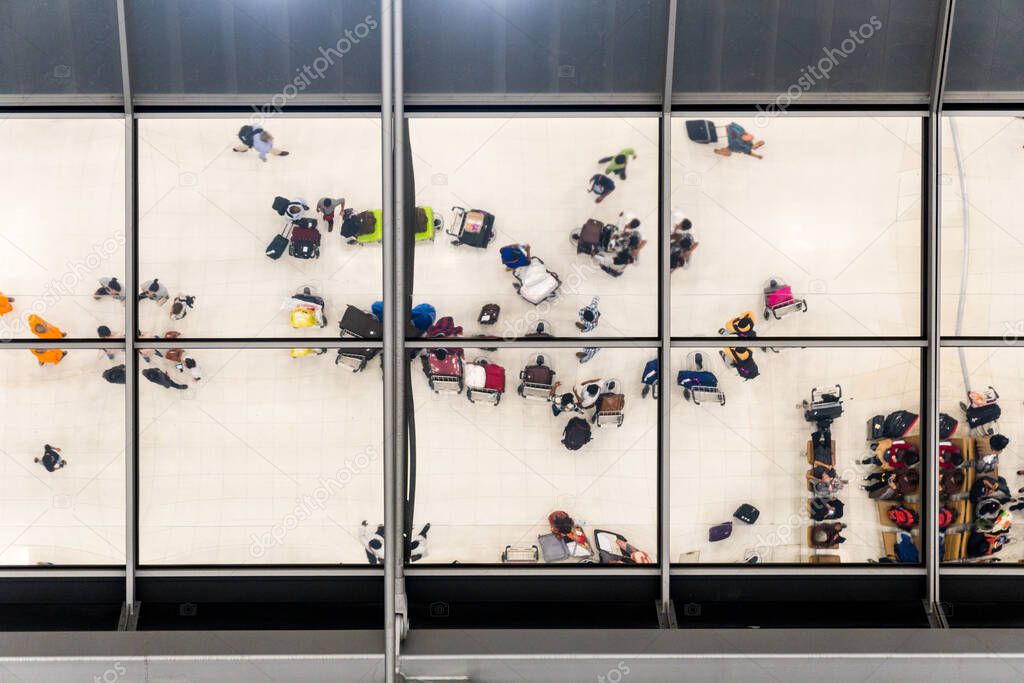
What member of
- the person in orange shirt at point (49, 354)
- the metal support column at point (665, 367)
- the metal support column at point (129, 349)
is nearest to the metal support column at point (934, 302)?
the metal support column at point (665, 367)

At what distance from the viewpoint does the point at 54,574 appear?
4023 mm

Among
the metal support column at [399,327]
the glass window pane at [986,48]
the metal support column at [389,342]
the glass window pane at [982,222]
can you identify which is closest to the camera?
the metal support column at [389,342]

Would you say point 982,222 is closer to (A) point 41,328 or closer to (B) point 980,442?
(B) point 980,442

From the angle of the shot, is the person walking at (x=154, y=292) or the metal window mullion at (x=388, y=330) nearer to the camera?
the metal window mullion at (x=388, y=330)

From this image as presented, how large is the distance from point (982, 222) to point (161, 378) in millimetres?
5551

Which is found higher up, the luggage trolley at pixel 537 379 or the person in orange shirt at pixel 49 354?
the person in orange shirt at pixel 49 354

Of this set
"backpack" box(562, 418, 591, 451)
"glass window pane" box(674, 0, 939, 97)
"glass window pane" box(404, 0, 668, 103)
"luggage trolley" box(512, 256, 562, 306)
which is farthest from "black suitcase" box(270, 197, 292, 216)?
"glass window pane" box(674, 0, 939, 97)

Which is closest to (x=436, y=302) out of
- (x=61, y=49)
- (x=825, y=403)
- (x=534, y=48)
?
(x=534, y=48)

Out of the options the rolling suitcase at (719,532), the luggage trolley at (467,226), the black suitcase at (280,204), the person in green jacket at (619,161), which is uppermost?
the person in green jacket at (619,161)

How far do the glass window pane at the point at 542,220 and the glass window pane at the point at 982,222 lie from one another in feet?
6.42

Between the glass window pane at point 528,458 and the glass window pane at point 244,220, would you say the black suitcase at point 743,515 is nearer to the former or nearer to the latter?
the glass window pane at point 528,458

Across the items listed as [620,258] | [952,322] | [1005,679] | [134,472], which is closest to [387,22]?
[620,258]

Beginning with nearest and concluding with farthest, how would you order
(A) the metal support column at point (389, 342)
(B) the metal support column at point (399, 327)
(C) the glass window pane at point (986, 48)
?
(A) the metal support column at point (389, 342)
(B) the metal support column at point (399, 327)
(C) the glass window pane at point (986, 48)

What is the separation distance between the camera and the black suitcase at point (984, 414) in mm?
3969
